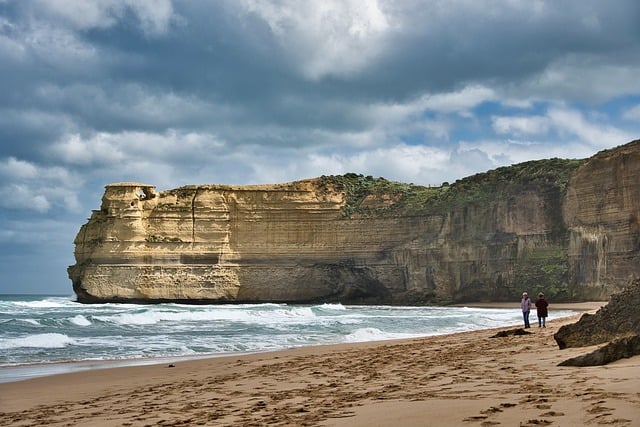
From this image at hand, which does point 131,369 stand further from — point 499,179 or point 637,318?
point 499,179

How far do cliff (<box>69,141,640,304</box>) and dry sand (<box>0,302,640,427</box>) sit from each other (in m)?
37.4

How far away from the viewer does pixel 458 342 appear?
15.8 meters

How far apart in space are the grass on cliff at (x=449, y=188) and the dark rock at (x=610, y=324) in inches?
1483

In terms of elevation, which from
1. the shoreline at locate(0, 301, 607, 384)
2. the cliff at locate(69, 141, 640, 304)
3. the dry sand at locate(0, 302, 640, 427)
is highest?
the cliff at locate(69, 141, 640, 304)

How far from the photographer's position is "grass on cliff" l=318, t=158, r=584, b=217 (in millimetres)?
48438

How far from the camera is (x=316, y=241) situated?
189 ft

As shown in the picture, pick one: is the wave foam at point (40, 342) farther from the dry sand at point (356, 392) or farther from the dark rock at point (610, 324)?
the dark rock at point (610, 324)

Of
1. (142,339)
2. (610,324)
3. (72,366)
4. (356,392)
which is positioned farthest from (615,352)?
(142,339)

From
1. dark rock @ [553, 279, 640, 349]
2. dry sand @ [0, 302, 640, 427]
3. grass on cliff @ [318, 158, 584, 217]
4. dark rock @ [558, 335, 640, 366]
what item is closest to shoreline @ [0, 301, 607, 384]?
dry sand @ [0, 302, 640, 427]

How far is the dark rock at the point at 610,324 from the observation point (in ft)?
31.3

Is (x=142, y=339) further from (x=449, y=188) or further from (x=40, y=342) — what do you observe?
(x=449, y=188)

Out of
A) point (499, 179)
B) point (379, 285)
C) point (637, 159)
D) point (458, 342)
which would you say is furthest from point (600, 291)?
point (458, 342)

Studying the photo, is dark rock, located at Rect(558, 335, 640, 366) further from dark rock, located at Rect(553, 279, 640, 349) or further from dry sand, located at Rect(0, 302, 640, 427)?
dark rock, located at Rect(553, 279, 640, 349)

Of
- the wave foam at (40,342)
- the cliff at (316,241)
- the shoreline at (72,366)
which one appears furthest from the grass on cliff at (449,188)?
the shoreline at (72,366)
